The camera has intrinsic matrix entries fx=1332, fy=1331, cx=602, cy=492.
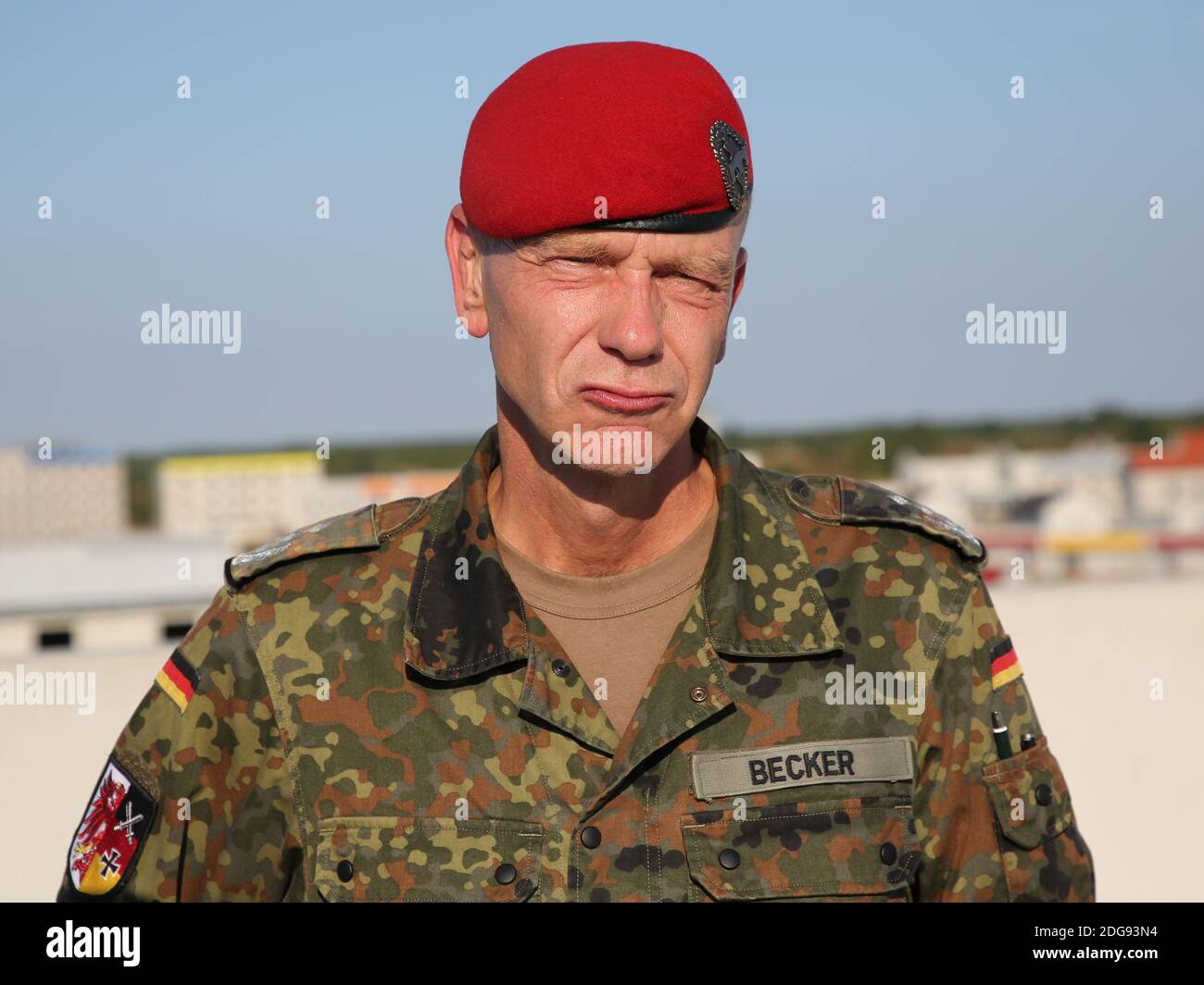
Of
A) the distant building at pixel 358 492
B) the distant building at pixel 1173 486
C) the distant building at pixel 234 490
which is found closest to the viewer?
the distant building at pixel 358 492

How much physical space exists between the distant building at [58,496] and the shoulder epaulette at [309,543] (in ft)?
346

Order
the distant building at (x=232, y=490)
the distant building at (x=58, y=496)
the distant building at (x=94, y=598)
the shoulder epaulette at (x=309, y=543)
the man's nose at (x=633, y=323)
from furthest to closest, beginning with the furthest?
the distant building at (x=58, y=496) < the distant building at (x=232, y=490) < the distant building at (x=94, y=598) < the shoulder epaulette at (x=309, y=543) < the man's nose at (x=633, y=323)

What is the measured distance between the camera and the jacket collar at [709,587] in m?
3.18

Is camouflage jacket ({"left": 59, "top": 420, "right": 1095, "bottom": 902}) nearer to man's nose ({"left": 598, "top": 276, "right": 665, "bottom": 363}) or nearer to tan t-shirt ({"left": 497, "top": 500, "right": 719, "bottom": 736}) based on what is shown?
tan t-shirt ({"left": 497, "top": 500, "right": 719, "bottom": 736})

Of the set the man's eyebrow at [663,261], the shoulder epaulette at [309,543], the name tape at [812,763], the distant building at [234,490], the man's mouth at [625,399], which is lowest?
the name tape at [812,763]

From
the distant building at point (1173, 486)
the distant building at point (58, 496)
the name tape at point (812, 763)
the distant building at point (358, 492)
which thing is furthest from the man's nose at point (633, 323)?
the distant building at point (58, 496)

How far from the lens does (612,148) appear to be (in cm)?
298

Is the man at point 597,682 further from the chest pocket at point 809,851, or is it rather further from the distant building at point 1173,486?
the distant building at point 1173,486

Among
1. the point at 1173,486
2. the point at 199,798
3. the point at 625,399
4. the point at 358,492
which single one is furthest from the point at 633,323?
the point at 1173,486

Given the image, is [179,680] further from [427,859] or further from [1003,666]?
[1003,666]

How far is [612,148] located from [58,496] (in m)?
113

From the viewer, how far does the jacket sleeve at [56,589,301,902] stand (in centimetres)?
309
